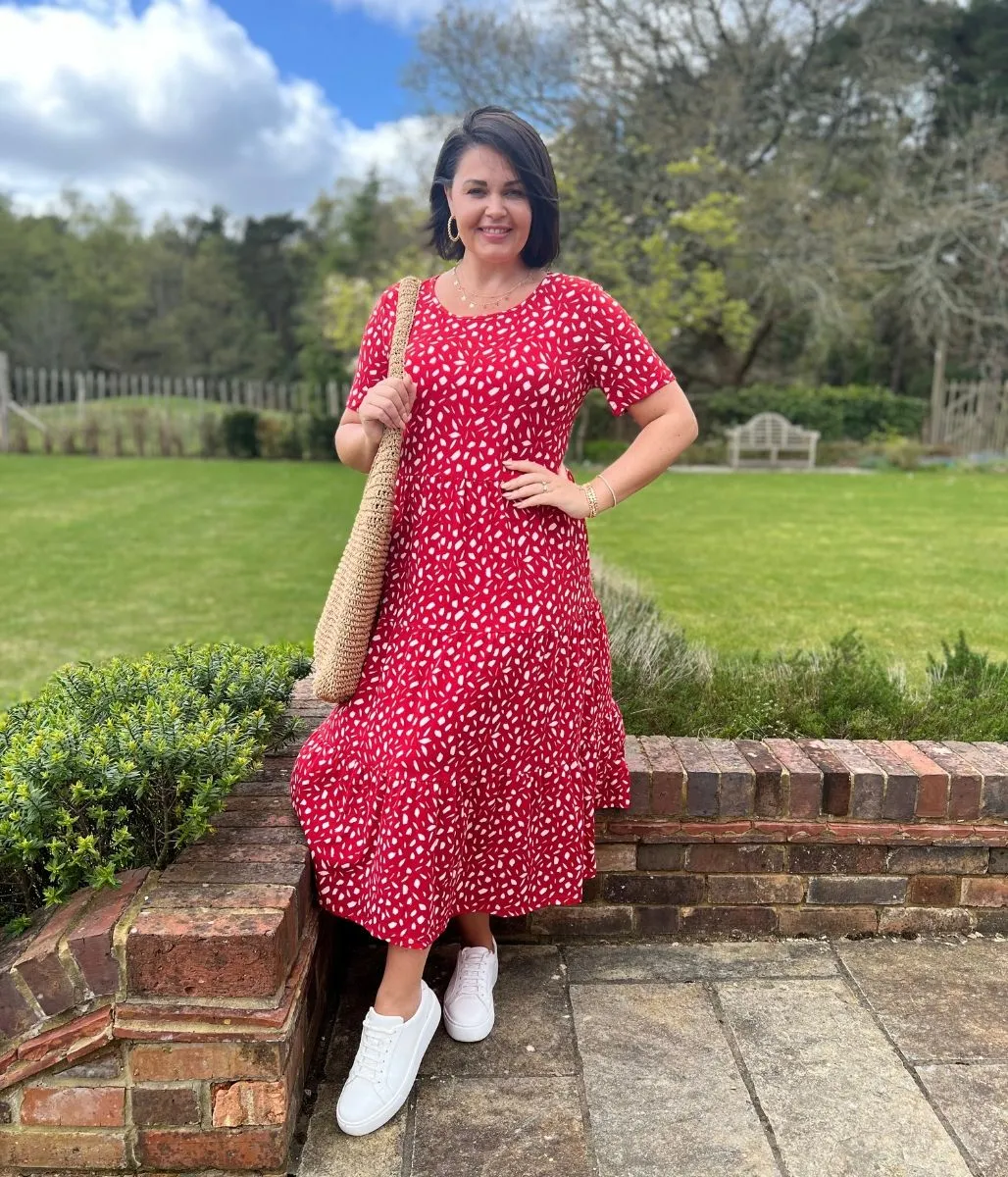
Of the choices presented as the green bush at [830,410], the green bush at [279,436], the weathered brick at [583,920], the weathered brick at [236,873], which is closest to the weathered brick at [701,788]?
the weathered brick at [583,920]

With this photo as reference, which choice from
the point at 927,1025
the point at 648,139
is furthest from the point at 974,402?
the point at 927,1025

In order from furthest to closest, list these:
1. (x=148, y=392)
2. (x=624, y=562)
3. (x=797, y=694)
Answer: (x=148, y=392), (x=624, y=562), (x=797, y=694)

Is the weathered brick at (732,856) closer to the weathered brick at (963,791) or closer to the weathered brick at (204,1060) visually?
the weathered brick at (963,791)

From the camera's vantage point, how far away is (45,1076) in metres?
1.56

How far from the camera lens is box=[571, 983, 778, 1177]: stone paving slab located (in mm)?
1618

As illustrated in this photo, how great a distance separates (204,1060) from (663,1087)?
2.72 ft

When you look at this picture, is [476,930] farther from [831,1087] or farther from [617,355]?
[617,355]

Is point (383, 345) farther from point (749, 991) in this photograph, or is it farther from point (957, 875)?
point (957, 875)

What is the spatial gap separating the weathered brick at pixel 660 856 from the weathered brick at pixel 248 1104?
0.98 m

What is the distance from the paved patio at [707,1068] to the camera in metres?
1.62

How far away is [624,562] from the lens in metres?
6.71

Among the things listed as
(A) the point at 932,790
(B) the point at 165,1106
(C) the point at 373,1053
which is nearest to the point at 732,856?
(A) the point at 932,790

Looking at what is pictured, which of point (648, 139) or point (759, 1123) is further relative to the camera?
point (648, 139)

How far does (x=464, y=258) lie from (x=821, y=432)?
1722 centimetres
